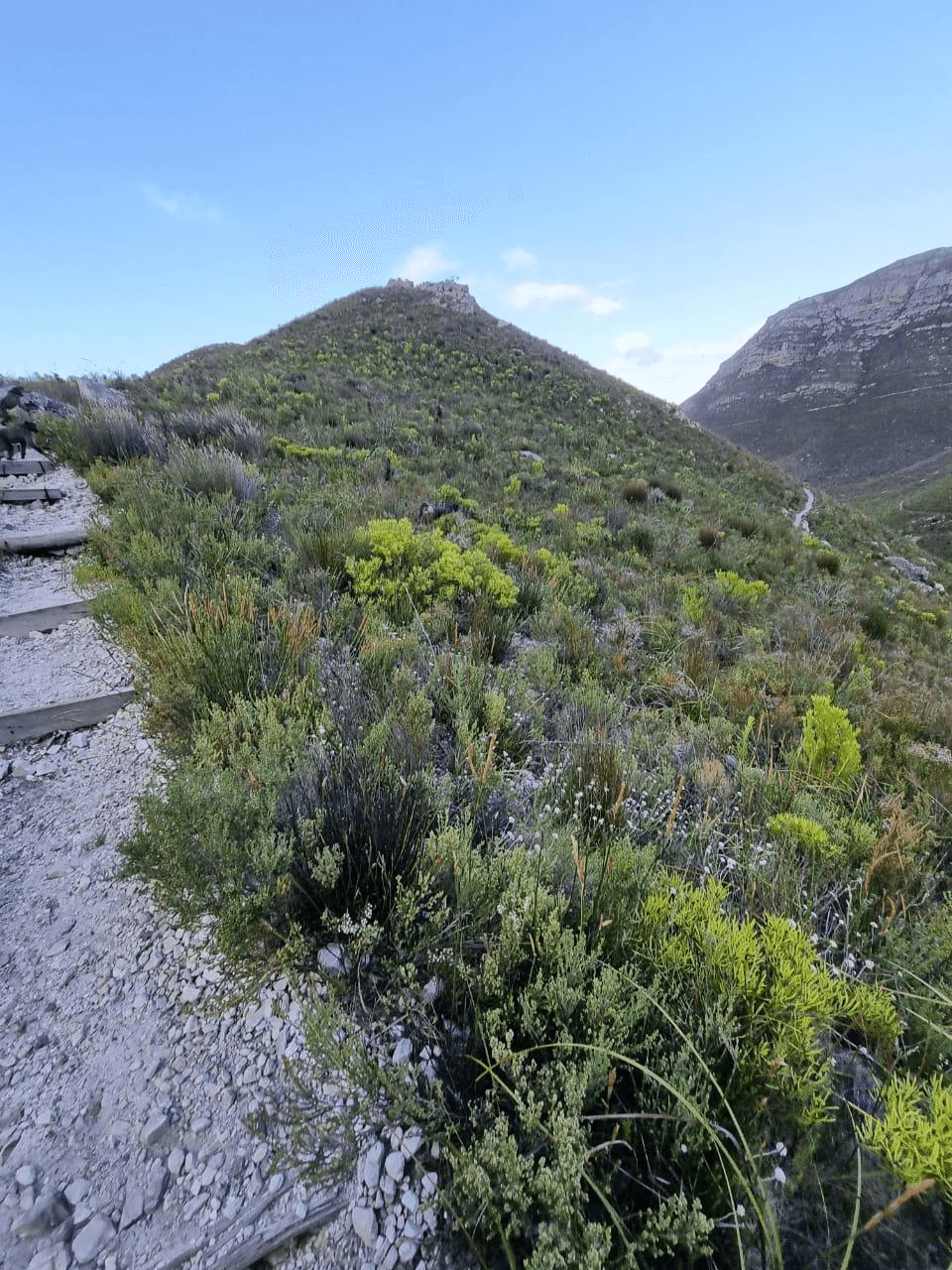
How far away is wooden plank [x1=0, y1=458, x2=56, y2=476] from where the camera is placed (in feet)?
20.6

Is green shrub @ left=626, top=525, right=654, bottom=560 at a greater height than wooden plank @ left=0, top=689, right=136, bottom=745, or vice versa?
green shrub @ left=626, top=525, right=654, bottom=560

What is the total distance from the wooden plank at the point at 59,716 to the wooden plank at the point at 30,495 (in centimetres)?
432

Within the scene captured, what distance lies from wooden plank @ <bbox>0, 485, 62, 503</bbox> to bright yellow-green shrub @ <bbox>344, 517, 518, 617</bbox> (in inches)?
153

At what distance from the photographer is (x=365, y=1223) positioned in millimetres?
1097

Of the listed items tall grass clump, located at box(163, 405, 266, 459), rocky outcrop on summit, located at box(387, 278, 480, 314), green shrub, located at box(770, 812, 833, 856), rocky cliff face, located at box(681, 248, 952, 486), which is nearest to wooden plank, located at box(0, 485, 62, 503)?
tall grass clump, located at box(163, 405, 266, 459)

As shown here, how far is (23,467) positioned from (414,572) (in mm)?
5704

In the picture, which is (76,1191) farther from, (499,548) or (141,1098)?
(499,548)

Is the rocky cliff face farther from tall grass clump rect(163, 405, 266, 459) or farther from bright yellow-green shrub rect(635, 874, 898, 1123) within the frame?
bright yellow-green shrub rect(635, 874, 898, 1123)

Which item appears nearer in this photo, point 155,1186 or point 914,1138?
point 914,1138

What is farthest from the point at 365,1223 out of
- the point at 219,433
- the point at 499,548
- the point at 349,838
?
the point at 219,433

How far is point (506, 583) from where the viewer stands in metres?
4.52

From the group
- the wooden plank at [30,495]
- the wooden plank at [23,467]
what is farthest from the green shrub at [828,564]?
the wooden plank at [23,467]

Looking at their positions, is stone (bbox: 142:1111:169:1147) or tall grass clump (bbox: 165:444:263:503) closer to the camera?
stone (bbox: 142:1111:169:1147)

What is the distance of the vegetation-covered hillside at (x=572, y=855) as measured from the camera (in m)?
1.12
